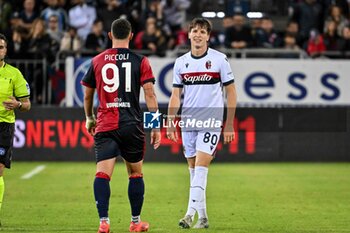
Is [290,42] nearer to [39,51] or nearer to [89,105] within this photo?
[39,51]

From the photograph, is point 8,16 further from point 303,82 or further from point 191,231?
point 191,231

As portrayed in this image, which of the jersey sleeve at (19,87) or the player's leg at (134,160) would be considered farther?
the jersey sleeve at (19,87)

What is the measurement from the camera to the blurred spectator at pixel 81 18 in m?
24.2

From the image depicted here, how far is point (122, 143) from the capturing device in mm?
10086

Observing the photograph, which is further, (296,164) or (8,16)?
(8,16)

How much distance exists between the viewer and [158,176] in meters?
19.0

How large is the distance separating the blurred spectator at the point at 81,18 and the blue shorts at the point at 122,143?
46.7 feet

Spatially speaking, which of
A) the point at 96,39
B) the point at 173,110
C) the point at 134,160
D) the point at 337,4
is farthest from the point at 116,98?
the point at 337,4

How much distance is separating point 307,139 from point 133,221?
1266 centimetres

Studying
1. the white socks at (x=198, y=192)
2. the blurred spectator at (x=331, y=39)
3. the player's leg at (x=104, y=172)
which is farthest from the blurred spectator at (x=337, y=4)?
the player's leg at (x=104, y=172)

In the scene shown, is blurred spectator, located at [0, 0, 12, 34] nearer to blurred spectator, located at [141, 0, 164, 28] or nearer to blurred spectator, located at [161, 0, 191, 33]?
blurred spectator, located at [141, 0, 164, 28]

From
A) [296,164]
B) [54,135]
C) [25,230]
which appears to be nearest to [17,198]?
[25,230]

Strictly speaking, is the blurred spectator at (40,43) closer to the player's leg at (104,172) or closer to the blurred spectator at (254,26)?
the blurred spectator at (254,26)

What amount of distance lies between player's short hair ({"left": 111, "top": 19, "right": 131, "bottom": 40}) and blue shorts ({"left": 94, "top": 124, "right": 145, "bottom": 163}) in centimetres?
93
